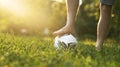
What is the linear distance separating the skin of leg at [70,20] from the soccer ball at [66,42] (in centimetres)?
8

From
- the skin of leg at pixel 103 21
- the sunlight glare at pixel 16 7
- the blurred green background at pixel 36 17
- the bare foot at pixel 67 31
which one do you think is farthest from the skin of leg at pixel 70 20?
the sunlight glare at pixel 16 7

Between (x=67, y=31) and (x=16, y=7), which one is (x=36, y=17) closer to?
(x=16, y=7)

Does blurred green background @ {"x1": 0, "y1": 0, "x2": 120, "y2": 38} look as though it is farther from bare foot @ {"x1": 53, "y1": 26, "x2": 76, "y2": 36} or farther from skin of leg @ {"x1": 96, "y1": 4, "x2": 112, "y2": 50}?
bare foot @ {"x1": 53, "y1": 26, "x2": 76, "y2": 36}

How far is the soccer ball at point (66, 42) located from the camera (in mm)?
5578

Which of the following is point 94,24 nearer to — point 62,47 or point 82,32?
point 82,32

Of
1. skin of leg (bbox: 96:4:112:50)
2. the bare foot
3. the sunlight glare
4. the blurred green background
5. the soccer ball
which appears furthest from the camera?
the sunlight glare

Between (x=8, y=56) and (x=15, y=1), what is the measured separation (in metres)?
41.3

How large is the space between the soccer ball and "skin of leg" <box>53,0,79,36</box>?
8cm

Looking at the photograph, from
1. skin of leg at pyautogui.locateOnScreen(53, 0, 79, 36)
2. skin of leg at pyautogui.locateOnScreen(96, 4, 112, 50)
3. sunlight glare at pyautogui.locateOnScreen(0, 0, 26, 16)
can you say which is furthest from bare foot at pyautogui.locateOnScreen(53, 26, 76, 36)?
sunlight glare at pyautogui.locateOnScreen(0, 0, 26, 16)

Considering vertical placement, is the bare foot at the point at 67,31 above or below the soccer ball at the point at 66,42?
above

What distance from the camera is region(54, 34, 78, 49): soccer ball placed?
220 inches

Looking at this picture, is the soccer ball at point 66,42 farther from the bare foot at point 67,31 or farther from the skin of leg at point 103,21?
the skin of leg at point 103,21

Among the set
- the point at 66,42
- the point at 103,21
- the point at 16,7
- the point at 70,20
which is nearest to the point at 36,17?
the point at 16,7

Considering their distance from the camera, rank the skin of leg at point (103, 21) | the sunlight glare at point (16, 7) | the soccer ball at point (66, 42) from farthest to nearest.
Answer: the sunlight glare at point (16, 7) → the skin of leg at point (103, 21) → the soccer ball at point (66, 42)
